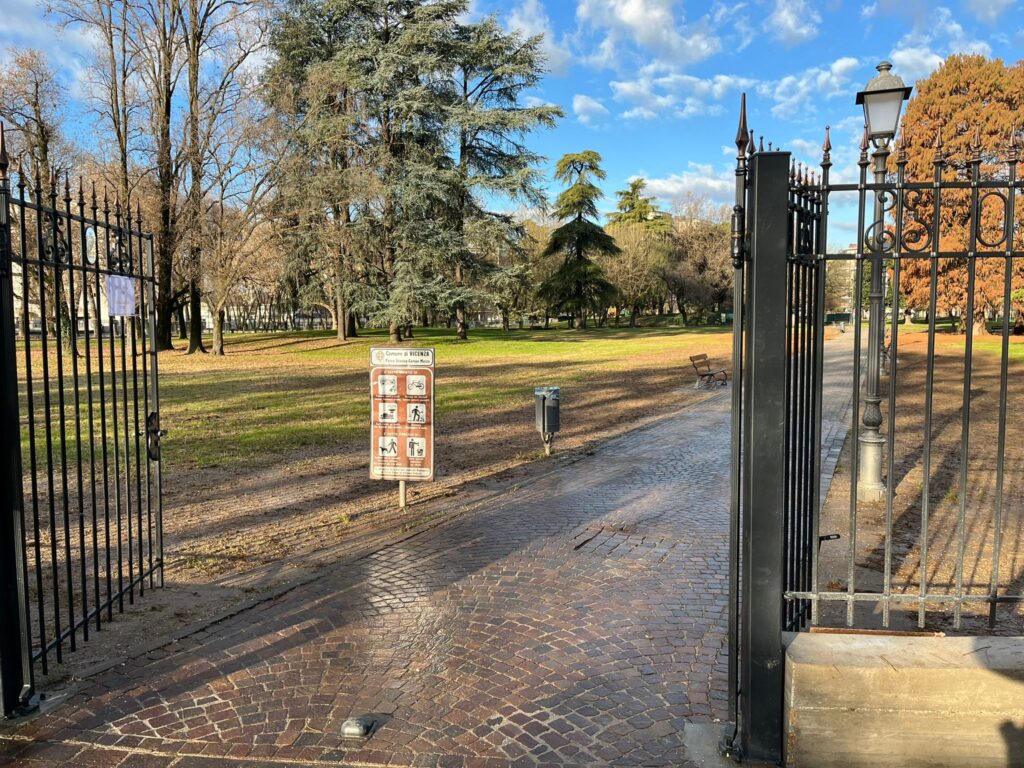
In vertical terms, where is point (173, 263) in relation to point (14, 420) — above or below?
above

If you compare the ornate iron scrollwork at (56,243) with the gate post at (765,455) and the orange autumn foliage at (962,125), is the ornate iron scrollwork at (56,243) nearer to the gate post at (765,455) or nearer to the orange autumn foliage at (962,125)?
the gate post at (765,455)

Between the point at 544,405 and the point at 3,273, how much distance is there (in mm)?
7646

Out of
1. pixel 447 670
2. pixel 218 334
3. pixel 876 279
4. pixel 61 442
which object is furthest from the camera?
pixel 218 334

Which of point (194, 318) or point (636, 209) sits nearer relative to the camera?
point (194, 318)

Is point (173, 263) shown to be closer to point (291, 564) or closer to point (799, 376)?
point (291, 564)

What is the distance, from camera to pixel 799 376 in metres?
3.61

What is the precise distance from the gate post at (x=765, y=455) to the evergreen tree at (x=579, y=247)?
52805mm

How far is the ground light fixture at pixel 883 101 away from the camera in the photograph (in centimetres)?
684

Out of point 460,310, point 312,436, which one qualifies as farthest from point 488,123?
point 312,436

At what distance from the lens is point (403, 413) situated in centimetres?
770

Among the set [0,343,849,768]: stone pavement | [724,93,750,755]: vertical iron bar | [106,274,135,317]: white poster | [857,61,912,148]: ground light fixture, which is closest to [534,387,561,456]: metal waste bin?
[0,343,849,768]: stone pavement

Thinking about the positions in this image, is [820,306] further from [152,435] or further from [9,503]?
[152,435]

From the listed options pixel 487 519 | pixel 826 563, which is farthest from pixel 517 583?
pixel 826 563

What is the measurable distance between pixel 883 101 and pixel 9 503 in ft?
25.7
